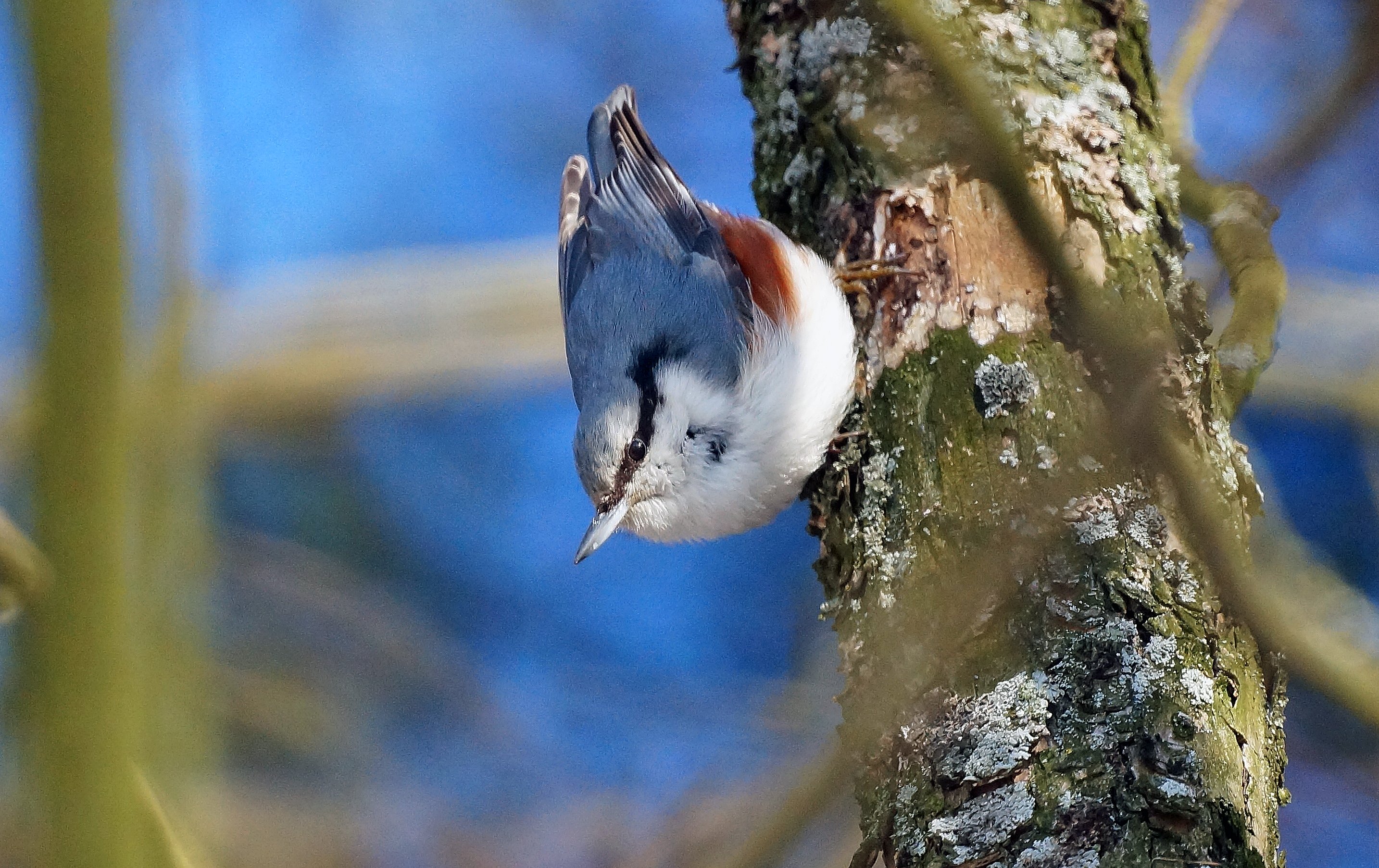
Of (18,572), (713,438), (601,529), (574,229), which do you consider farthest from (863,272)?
(18,572)

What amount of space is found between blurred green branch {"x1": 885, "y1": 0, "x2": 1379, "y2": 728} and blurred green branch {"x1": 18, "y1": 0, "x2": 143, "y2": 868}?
3.38 ft

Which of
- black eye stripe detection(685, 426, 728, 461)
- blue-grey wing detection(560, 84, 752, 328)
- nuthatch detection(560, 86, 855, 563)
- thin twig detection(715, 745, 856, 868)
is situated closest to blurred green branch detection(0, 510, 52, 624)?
thin twig detection(715, 745, 856, 868)

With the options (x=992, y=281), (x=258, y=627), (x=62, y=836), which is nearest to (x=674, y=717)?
(x=258, y=627)

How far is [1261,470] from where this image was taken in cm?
284

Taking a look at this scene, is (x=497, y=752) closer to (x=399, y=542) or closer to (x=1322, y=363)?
(x=399, y=542)

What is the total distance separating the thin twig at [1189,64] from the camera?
7.61 feet

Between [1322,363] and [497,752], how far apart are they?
2.97 meters

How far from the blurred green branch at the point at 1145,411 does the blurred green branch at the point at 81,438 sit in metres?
1.03

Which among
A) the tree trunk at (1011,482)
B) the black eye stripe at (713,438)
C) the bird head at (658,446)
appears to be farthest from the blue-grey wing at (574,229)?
the tree trunk at (1011,482)

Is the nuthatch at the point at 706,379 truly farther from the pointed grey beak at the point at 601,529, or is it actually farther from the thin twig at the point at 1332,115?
the thin twig at the point at 1332,115

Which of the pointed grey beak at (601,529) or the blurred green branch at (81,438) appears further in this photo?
the pointed grey beak at (601,529)

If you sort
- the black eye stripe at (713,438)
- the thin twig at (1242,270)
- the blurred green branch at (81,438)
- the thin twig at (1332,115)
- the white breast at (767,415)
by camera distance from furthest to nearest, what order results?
the black eye stripe at (713,438) < the white breast at (767,415) < the thin twig at (1332,115) < the thin twig at (1242,270) < the blurred green branch at (81,438)

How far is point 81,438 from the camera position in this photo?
1315mm

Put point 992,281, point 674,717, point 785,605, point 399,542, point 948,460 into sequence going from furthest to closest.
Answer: point 399,542, point 785,605, point 674,717, point 992,281, point 948,460
